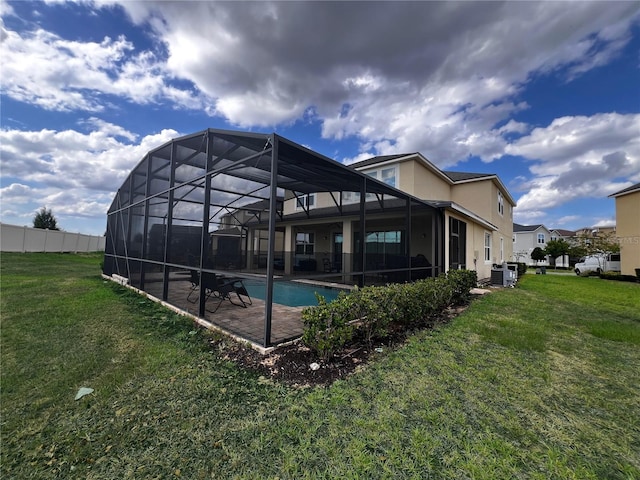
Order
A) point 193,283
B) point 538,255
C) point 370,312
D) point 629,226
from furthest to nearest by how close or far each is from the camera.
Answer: point 538,255, point 629,226, point 193,283, point 370,312

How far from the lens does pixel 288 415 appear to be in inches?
98.4

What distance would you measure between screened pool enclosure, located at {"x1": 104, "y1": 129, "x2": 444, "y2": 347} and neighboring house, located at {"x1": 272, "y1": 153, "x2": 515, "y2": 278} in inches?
8.6

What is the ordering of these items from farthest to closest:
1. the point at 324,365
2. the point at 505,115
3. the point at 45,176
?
the point at 45,176, the point at 505,115, the point at 324,365

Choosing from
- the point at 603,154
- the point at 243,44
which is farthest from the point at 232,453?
the point at 603,154

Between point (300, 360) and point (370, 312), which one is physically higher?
point (370, 312)

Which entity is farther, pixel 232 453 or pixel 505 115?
pixel 505 115

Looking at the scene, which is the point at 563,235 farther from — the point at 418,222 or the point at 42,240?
the point at 42,240

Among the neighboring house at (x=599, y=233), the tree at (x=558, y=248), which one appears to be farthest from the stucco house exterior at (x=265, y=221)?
the tree at (x=558, y=248)

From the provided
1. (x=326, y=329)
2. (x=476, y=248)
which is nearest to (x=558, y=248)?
(x=476, y=248)

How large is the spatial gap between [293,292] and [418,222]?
6924 mm

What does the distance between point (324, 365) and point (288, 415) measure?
1.07m

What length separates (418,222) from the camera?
504 inches

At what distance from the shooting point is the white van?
63.9ft

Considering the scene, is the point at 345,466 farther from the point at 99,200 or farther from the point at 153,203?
the point at 99,200
